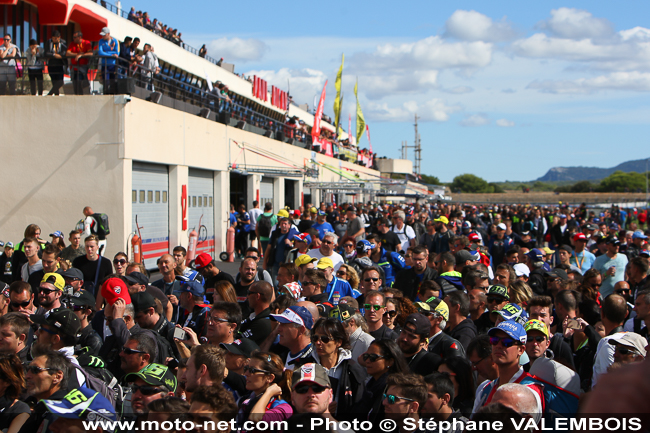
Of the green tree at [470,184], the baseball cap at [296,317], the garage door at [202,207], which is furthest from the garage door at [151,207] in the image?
the green tree at [470,184]

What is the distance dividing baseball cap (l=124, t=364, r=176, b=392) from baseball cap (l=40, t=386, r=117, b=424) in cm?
33

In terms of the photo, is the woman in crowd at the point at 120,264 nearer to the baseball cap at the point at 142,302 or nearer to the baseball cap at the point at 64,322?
the baseball cap at the point at 142,302

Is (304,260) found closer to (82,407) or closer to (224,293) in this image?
(224,293)

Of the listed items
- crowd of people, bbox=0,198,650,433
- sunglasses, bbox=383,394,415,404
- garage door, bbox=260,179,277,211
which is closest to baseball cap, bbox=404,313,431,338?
crowd of people, bbox=0,198,650,433

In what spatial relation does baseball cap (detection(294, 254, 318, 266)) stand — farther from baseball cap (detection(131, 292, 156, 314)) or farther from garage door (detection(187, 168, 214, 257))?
garage door (detection(187, 168, 214, 257))

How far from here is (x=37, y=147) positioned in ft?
48.8

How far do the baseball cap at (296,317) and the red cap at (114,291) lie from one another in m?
1.85

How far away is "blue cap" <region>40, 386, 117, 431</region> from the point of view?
11.1 feet

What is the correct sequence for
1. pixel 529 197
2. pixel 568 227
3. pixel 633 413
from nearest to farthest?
pixel 633 413 → pixel 568 227 → pixel 529 197

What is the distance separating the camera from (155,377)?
395cm

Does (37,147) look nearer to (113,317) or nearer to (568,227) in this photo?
(113,317)

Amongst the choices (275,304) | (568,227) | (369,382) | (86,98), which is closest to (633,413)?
(369,382)

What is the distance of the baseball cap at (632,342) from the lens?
14.2 ft

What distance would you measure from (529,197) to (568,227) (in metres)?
93.7
